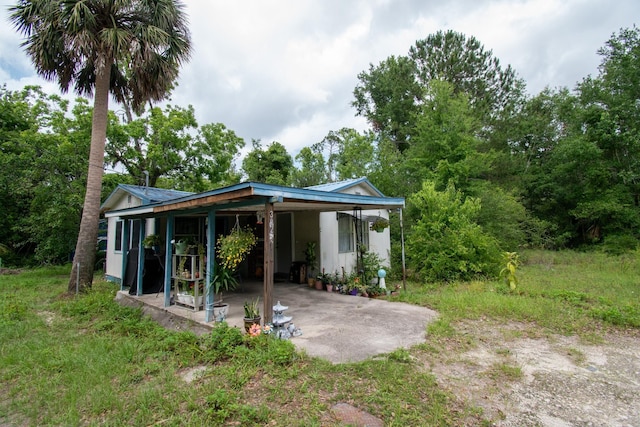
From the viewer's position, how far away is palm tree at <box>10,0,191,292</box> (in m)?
6.93

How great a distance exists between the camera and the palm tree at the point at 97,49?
273 inches

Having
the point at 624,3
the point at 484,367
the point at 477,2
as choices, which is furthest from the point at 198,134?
the point at 624,3

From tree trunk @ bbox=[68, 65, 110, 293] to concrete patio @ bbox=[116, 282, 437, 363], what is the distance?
1.36 meters

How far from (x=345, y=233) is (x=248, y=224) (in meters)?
2.85

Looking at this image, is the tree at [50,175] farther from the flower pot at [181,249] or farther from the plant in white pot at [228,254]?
the plant in white pot at [228,254]

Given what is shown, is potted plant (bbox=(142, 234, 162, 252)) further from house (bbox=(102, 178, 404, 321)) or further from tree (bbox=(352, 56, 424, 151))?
tree (bbox=(352, 56, 424, 151))

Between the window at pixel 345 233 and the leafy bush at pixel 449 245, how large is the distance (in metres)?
1.74

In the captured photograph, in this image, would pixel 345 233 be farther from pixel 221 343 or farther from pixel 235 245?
pixel 221 343

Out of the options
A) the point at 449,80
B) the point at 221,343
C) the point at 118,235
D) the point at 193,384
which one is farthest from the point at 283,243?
the point at 449,80

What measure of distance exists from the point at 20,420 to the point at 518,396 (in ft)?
14.0

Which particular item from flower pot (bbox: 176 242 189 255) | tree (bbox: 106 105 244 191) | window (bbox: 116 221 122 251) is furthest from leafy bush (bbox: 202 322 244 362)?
tree (bbox: 106 105 244 191)

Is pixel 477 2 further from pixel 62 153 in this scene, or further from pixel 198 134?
pixel 62 153

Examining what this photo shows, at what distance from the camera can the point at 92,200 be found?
25.5ft

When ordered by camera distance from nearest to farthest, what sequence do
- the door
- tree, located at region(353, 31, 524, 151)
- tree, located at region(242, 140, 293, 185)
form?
the door → tree, located at region(353, 31, 524, 151) → tree, located at region(242, 140, 293, 185)
